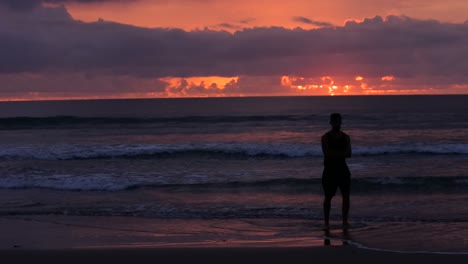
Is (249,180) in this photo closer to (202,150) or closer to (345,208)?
(345,208)

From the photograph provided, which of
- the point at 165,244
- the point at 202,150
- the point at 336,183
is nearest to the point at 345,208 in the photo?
the point at 336,183

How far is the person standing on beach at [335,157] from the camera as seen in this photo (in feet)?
27.1

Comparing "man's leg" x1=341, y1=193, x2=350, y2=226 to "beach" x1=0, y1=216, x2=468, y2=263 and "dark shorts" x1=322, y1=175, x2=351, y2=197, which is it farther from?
"beach" x1=0, y1=216, x2=468, y2=263

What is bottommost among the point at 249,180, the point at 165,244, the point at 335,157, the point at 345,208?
the point at 249,180

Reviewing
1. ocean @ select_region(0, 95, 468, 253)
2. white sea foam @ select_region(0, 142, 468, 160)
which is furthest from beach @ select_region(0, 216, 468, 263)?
white sea foam @ select_region(0, 142, 468, 160)

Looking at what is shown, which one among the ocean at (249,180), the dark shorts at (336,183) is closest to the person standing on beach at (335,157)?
the dark shorts at (336,183)

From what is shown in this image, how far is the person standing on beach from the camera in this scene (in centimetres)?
826

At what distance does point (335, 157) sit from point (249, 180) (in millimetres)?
6952

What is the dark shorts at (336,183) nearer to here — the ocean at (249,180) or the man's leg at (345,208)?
the man's leg at (345,208)

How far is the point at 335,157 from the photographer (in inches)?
329

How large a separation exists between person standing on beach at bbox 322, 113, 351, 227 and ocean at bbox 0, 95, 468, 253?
708 millimetres

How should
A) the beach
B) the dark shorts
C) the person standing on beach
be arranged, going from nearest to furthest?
the beach, the person standing on beach, the dark shorts

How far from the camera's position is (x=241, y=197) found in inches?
493

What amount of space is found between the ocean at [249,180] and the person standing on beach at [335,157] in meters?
0.71
